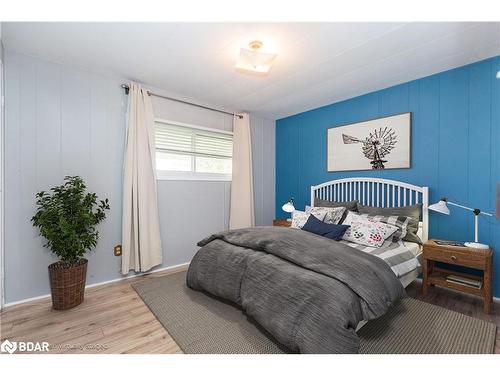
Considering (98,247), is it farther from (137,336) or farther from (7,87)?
(7,87)

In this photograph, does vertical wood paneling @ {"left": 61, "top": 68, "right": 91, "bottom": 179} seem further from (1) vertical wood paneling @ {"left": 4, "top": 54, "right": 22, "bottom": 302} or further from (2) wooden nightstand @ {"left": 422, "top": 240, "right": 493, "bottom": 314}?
(2) wooden nightstand @ {"left": 422, "top": 240, "right": 493, "bottom": 314}

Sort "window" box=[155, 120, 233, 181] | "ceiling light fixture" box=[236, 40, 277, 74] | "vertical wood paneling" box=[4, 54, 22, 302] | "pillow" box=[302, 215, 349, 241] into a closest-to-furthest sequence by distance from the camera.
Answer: "ceiling light fixture" box=[236, 40, 277, 74] < "vertical wood paneling" box=[4, 54, 22, 302] < "pillow" box=[302, 215, 349, 241] < "window" box=[155, 120, 233, 181]

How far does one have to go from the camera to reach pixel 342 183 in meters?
3.46

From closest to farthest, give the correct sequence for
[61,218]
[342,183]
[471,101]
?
[61,218] < [471,101] < [342,183]

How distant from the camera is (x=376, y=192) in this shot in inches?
123

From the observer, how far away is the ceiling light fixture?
6.69 ft

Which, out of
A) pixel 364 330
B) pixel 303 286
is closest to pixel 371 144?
pixel 364 330

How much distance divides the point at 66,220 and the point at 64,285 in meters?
0.57

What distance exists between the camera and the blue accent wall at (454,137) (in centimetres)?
230

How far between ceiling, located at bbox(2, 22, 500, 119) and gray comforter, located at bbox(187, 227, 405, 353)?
170 centimetres

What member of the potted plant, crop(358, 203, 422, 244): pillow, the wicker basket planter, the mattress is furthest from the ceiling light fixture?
the wicker basket planter

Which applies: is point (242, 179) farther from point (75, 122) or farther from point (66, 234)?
point (66, 234)
